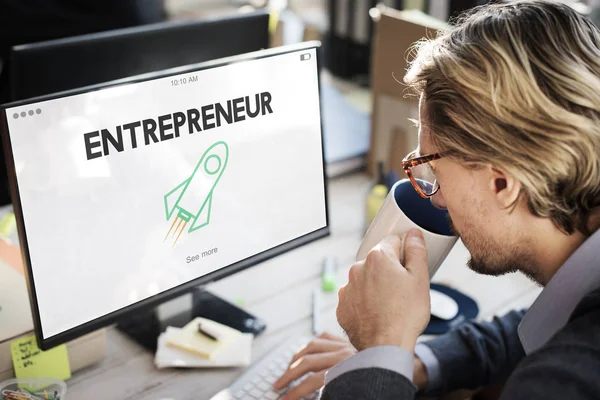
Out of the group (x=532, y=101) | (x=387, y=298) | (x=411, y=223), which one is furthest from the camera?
(x=411, y=223)

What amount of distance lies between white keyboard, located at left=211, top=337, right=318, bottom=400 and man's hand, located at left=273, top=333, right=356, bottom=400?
2cm

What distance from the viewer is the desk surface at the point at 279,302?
1.17m

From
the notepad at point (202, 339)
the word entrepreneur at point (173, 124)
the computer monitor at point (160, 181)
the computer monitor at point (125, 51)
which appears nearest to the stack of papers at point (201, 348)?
the notepad at point (202, 339)

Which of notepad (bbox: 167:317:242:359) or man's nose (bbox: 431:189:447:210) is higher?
man's nose (bbox: 431:189:447:210)

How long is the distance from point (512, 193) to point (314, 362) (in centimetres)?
45

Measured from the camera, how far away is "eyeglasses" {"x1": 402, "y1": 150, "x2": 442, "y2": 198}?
3.33ft

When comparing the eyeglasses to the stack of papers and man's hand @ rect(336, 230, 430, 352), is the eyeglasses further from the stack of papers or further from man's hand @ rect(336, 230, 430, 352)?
the stack of papers

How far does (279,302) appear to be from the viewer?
1403mm

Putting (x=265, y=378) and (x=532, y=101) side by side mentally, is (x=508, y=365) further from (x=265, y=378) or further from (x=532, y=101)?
(x=532, y=101)

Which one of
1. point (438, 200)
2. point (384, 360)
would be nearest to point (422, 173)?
point (438, 200)

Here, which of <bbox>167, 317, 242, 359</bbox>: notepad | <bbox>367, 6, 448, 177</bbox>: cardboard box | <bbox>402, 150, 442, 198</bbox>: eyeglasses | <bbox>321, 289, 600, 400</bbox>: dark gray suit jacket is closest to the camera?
<bbox>321, 289, 600, 400</bbox>: dark gray suit jacket

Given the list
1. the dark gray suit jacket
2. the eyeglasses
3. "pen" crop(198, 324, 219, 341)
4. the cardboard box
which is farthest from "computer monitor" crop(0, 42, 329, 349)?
the cardboard box

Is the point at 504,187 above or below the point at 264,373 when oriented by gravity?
above

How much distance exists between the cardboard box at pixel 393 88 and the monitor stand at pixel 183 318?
24.1 inches
